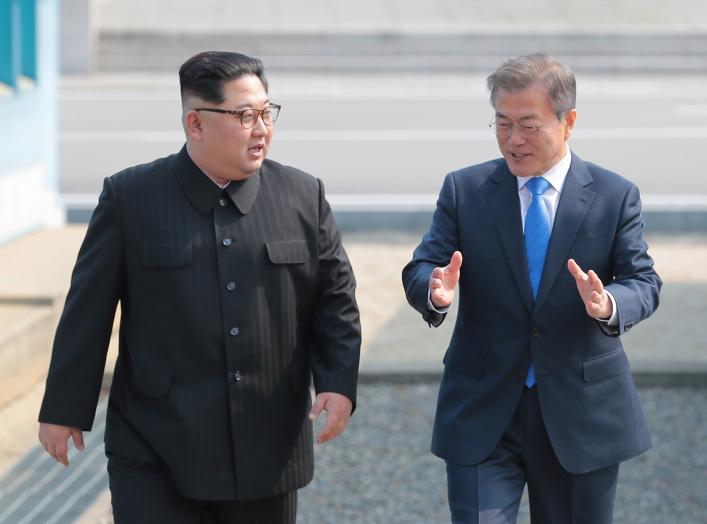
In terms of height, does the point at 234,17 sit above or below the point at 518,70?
below

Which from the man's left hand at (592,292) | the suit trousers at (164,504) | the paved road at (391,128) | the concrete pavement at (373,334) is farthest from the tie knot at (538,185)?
the paved road at (391,128)

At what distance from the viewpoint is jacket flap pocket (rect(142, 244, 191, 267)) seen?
3.72 meters

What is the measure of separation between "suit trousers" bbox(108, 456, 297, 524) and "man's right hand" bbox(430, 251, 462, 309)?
2.33 ft

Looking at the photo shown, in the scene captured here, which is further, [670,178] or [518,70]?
[670,178]

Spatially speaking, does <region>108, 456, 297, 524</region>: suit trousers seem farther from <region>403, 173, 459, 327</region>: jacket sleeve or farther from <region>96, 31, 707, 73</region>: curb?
<region>96, 31, 707, 73</region>: curb

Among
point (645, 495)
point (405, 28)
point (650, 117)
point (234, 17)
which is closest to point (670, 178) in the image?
point (650, 117)

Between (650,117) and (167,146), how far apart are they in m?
5.88

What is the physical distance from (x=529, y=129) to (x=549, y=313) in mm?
491

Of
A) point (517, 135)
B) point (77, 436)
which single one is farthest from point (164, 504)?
point (517, 135)

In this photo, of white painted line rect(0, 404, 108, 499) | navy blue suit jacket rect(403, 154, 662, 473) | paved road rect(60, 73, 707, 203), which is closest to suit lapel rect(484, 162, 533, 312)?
navy blue suit jacket rect(403, 154, 662, 473)

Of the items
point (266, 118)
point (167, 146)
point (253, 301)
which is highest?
point (266, 118)

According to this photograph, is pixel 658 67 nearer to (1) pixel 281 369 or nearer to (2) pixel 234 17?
(2) pixel 234 17

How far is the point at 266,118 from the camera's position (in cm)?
371

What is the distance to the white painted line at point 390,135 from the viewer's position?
49.8ft
